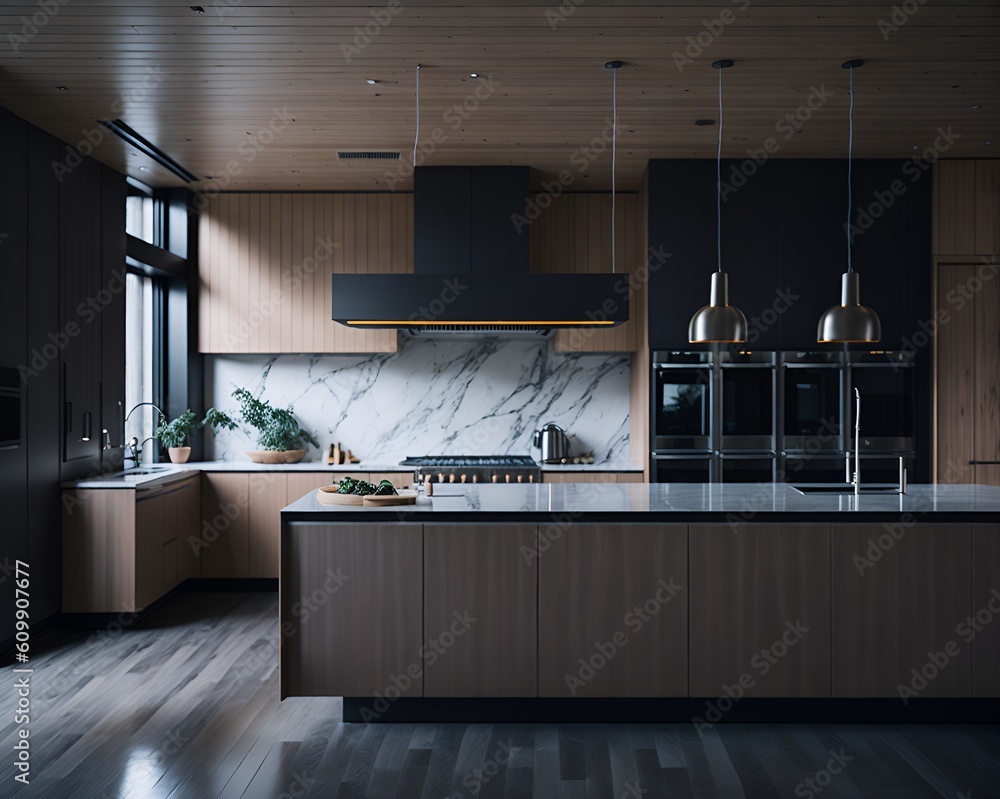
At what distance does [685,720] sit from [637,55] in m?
2.85

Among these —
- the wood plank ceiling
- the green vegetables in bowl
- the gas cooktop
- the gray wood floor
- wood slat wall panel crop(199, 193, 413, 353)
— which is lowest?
the gray wood floor

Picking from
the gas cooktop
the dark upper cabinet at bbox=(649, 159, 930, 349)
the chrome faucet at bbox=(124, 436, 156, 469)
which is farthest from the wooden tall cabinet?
the chrome faucet at bbox=(124, 436, 156, 469)

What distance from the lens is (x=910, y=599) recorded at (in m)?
3.30

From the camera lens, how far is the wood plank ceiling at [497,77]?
328cm

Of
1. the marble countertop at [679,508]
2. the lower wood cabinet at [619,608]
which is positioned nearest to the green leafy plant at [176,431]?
the marble countertop at [679,508]

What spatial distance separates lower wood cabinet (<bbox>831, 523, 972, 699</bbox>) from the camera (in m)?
3.30

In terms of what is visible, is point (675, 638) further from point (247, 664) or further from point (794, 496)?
point (247, 664)

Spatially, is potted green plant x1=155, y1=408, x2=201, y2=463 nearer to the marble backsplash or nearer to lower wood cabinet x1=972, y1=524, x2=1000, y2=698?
the marble backsplash

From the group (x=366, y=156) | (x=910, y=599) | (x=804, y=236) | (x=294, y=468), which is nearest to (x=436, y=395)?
(x=294, y=468)

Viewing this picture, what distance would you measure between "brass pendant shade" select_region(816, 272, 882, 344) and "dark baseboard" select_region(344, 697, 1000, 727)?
153 centimetres

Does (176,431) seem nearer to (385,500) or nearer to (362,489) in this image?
(362,489)

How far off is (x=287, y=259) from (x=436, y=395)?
148cm

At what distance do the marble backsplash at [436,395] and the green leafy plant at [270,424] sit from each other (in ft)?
0.31

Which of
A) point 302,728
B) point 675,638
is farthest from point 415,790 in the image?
point 675,638
